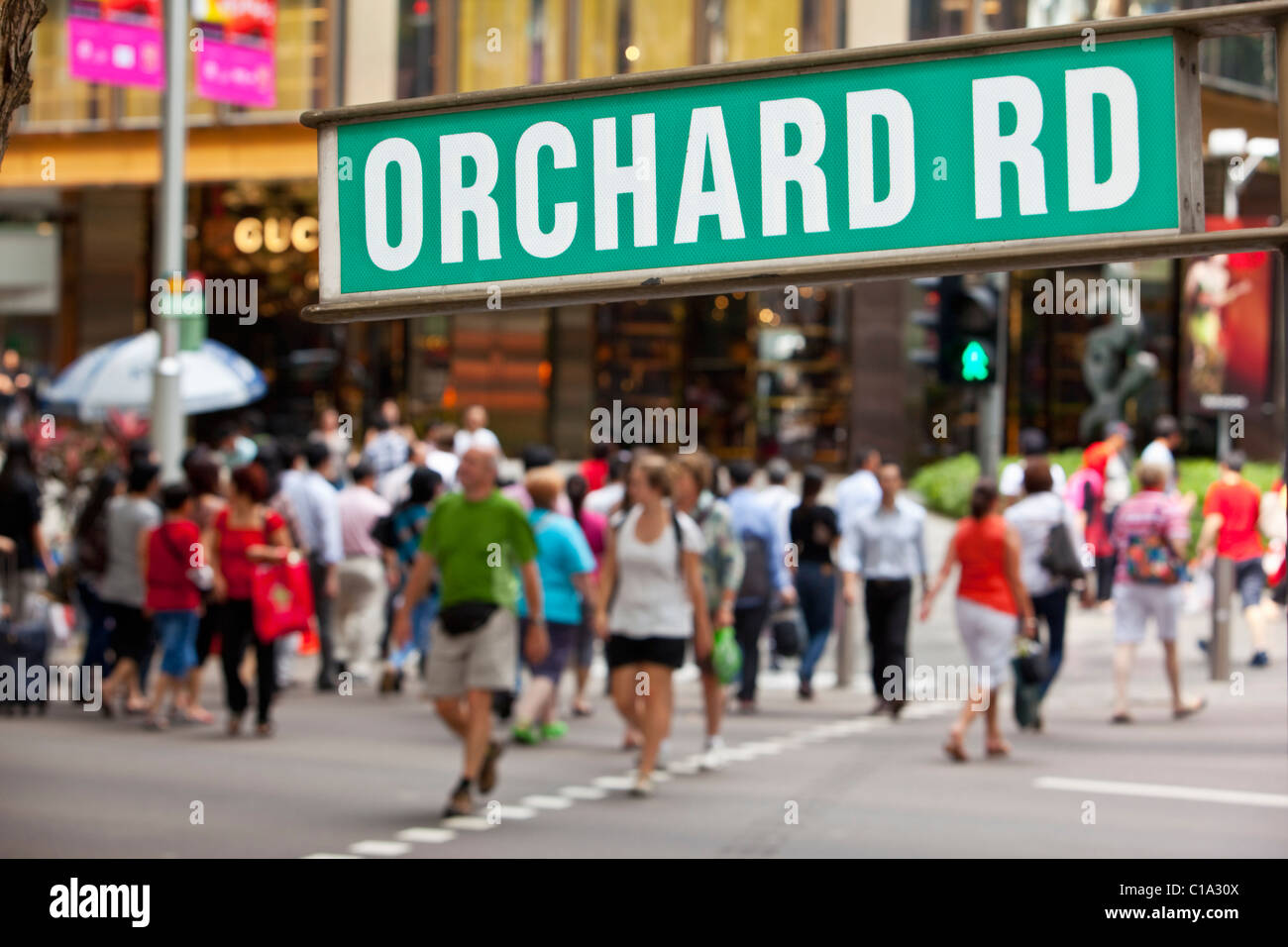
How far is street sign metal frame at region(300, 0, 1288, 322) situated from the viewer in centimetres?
231

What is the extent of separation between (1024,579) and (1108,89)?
9.78m

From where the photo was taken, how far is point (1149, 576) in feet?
39.1

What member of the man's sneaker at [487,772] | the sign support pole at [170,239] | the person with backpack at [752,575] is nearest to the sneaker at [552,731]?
the person with backpack at [752,575]

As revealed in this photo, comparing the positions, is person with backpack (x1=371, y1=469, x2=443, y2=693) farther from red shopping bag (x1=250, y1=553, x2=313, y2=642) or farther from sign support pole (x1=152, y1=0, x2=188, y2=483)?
sign support pole (x1=152, y1=0, x2=188, y2=483)

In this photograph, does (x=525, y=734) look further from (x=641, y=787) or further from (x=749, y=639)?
(x=749, y=639)

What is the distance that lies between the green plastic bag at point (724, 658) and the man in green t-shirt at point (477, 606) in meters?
1.61

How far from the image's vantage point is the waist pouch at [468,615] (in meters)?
8.45

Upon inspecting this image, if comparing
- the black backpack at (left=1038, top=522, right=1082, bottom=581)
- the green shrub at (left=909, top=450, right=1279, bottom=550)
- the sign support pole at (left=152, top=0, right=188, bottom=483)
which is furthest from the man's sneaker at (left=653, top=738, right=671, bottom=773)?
the green shrub at (left=909, top=450, right=1279, bottom=550)

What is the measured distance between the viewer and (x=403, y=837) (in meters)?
7.88

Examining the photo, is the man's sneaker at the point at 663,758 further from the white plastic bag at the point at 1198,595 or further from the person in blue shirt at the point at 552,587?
the white plastic bag at the point at 1198,595

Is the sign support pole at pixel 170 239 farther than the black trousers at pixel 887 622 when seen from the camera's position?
Yes

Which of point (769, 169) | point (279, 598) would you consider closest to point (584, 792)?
point (279, 598)
